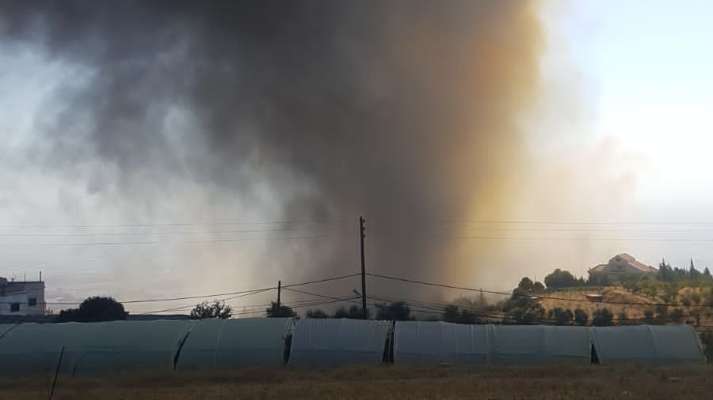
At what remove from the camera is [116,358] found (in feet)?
110

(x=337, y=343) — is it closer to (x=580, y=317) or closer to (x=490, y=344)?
(x=490, y=344)

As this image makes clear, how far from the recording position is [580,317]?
2704 inches

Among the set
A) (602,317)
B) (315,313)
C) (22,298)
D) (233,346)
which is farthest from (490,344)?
(22,298)

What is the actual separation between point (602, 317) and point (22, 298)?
211ft

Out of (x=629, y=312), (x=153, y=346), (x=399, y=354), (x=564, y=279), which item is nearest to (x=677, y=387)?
(x=399, y=354)

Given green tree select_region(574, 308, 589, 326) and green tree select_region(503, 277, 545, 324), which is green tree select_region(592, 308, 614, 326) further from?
green tree select_region(503, 277, 545, 324)

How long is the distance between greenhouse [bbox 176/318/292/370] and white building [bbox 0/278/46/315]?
59.7 metres

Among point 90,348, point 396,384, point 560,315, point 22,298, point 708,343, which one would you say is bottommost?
point 396,384

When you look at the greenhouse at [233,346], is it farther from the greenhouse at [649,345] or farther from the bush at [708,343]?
the bush at [708,343]

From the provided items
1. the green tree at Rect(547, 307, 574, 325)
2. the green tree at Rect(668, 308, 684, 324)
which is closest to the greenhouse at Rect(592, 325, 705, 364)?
the green tree at Rect(668, 308, 684, 324)

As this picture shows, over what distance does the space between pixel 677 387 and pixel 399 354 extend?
11.8 m

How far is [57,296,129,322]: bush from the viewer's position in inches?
2440

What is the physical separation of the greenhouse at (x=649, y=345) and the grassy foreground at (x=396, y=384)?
6.05ft

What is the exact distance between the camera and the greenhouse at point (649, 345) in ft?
110
